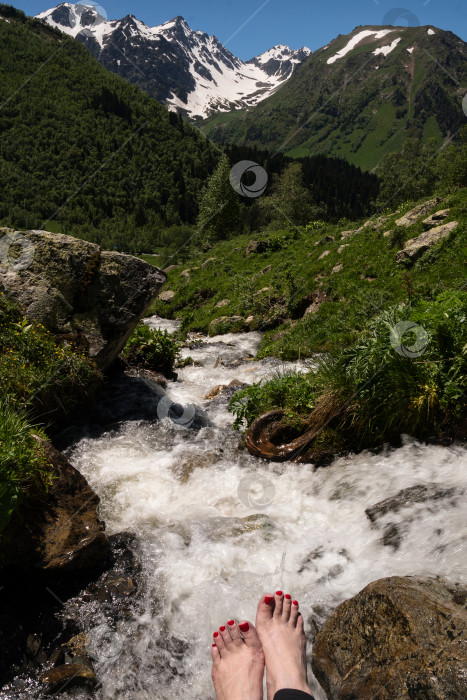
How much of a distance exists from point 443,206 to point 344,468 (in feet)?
50.7

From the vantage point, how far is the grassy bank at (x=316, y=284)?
1316 cm

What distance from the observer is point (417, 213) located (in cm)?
1836

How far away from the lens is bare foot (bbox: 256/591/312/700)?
3668 millimetres

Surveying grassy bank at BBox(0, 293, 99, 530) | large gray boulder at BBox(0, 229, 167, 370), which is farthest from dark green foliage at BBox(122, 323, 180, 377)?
grassy bank at BBox(0, 293, 99, 530)

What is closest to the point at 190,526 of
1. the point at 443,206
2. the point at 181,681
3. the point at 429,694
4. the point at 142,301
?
the point at 181,681

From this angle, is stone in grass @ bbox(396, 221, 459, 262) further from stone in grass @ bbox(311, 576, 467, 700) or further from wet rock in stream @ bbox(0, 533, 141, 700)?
wet rock in stream @ bbox(0, 533, 141, 700)

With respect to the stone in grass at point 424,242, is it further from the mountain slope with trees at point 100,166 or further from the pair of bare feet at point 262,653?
the mountain slope with trees at point 100,166

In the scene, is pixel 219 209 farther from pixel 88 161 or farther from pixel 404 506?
pixel 88 161

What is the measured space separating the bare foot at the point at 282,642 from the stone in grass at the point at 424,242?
13.8 meters

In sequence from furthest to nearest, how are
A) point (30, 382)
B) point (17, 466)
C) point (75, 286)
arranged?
point (75, 286) → point (30, 382) → point (17, 466)

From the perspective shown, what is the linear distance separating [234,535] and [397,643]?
9.13 ft

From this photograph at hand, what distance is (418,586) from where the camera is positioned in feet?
11.3

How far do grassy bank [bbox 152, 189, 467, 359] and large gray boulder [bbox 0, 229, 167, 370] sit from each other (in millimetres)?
6025

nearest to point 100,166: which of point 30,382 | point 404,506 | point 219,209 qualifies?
point 219,209
